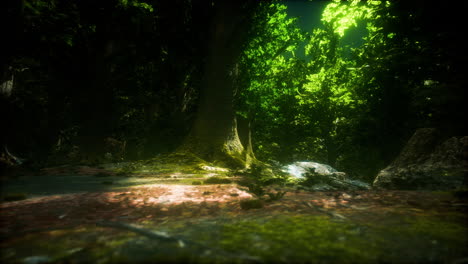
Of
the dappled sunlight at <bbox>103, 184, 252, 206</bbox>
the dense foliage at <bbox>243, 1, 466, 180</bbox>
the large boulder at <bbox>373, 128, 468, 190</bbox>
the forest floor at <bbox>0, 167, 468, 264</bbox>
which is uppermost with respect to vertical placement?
the dense foliage at <bbox>243, 1, 466, 180</bbox>

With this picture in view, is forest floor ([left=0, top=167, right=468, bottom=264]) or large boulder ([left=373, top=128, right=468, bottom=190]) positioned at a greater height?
large boulder ([left=373, top=128, right=468, bottom=190])

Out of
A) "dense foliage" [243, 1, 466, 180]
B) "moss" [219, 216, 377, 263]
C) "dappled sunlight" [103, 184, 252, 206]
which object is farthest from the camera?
"dense foliage" [243, 1, 466, 180]

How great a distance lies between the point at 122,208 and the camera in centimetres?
314

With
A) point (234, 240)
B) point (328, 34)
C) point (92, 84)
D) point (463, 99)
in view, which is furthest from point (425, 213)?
point (328, 34)

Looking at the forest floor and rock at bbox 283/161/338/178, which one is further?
rock at bbox 283/161/338/178

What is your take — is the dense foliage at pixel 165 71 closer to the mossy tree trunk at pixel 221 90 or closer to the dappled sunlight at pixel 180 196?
the mossy tree trunk at pixel 221 90

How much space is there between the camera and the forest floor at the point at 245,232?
1396 mm

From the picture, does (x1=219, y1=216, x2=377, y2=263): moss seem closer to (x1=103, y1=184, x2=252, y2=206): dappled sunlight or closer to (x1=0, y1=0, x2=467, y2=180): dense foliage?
(x1=103, y1=184, x2=252, y2=206): dappled sunlight

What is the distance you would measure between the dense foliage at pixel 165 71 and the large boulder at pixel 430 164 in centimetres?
118

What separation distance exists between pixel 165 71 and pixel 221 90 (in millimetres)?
5160

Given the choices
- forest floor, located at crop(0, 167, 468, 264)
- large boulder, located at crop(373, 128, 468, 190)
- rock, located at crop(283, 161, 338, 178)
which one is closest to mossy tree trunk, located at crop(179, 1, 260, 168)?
rock, located at crop(283, 161, 338, 178)

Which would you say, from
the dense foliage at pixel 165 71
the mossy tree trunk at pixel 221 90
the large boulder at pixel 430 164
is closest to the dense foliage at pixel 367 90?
the dense foliage at pixel 165 71

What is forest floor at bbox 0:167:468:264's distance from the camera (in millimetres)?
1396

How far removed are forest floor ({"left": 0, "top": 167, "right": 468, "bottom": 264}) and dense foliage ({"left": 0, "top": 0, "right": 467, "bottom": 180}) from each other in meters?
3.24
